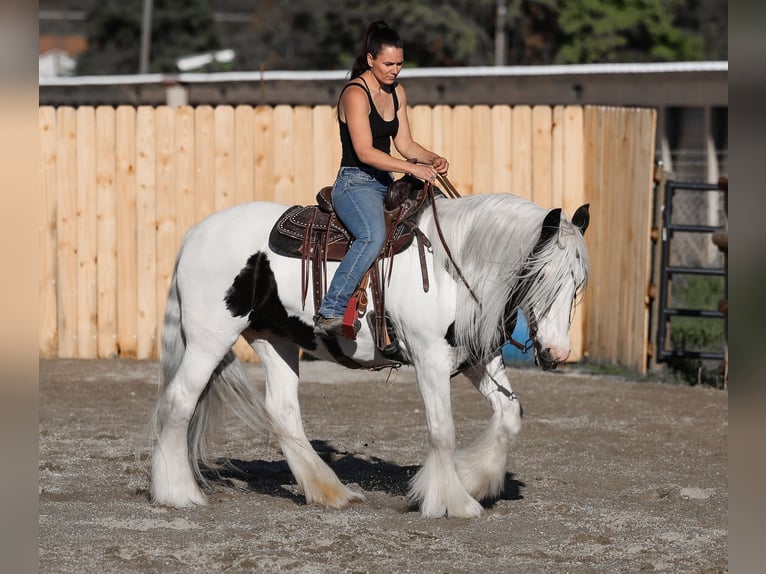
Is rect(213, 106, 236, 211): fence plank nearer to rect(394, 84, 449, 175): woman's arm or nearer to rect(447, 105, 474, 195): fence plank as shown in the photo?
rect(447, 105, 474, 195): fence plank

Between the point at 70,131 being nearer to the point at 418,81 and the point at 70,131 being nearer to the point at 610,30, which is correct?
the point at 418,81

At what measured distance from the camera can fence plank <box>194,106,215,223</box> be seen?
11570 mm

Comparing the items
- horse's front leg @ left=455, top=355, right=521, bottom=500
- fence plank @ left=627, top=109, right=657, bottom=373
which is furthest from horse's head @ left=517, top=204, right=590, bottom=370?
fence plank @ left=627, top=109, right=657, bottom=373

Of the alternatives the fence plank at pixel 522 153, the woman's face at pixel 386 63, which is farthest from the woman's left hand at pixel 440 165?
the fence plank at pixel 522 153

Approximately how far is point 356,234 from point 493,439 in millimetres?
1239

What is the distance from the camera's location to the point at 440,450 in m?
5.42

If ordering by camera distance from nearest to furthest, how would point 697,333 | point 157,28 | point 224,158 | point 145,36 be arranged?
1. point 224,158
2. point 697,333
3. point 145,36
4. point 157,28

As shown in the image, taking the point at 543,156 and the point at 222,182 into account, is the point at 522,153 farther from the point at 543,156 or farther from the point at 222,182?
the point at 222,182

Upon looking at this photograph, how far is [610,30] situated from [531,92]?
71.0 ft

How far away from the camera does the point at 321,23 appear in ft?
126

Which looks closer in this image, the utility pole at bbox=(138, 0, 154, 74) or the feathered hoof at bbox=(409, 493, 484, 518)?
the feathered hoof at bbox=(409, 493, 484, 518)

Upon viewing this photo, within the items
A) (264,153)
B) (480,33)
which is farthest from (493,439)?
(480,33)

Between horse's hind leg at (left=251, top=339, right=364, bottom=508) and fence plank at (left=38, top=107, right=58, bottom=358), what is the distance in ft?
20.1

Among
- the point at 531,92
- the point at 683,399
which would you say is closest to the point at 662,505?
the point at 683,399
